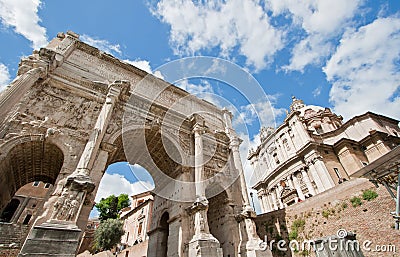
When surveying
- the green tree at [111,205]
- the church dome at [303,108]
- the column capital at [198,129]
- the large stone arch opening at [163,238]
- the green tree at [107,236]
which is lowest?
the large stone arch opening at [163,238]

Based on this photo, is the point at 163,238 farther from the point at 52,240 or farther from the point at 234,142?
the point at 234,142

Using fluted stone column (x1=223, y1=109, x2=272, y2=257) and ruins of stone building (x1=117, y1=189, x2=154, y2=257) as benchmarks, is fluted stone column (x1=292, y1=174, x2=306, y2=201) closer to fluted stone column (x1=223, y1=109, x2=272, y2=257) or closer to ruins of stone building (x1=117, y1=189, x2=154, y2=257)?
fluted stone column (x1=223, y1=109, x2=272, y2=257)

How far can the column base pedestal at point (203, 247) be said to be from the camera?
311 inches

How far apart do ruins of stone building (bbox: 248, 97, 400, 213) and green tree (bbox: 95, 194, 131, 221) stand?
21893 millimetres

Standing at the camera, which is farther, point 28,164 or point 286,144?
point 286,144

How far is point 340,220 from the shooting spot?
417 inches

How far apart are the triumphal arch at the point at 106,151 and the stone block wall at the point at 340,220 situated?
324 centimetres

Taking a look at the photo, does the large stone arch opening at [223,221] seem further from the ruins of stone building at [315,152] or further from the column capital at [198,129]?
the ruins of stone building at [315,152]

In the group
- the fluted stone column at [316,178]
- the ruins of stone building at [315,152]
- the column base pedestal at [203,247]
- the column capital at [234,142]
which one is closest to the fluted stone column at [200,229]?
the column base pedestal at [203,247]

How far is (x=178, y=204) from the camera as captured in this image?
407 inches

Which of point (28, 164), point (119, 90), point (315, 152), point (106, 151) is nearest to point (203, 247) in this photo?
point (106, 151)

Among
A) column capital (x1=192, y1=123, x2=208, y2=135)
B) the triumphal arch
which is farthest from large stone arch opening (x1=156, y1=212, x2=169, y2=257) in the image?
column capital (x1=192, y1=123, x2=208, y2=135)

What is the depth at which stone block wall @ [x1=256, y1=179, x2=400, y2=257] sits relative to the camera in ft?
29.3

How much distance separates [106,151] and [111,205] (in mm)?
27144
